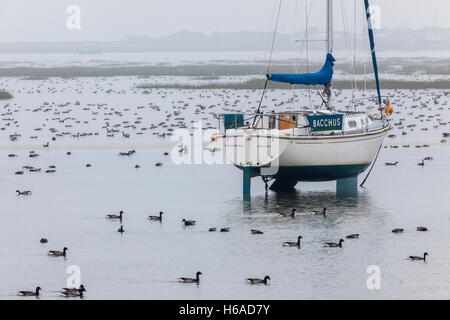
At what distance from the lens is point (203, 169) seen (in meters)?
60.3

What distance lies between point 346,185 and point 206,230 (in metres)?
11.1

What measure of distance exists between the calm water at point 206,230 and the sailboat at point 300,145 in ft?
4.51

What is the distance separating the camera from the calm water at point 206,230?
112ft

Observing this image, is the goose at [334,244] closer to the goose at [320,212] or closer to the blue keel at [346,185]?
the goose at [320,212]

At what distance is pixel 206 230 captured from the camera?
4225cm

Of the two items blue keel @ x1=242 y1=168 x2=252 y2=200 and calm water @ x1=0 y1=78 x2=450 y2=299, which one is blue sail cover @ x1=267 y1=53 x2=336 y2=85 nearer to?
blue keel @ x1=242 y1=168 x2=252 y2=200

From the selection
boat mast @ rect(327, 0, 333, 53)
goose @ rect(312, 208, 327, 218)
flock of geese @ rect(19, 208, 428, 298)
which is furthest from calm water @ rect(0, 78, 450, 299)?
boat mast @ rect(327, 0, 333, 53)

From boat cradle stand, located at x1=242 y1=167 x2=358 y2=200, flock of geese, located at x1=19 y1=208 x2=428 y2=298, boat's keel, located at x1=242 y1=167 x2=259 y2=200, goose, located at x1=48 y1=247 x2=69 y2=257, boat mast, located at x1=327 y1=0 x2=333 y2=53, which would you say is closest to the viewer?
flock of geese, located at x1=19 y1=208 x2=428 y2=298

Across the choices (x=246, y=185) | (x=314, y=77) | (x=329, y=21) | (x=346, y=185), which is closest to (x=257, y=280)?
(x=246, y=185)

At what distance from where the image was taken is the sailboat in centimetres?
4750

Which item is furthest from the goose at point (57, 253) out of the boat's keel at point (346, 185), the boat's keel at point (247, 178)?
the boat's keel at point (346, 185)

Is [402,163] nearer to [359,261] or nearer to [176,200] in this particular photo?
[176,200]

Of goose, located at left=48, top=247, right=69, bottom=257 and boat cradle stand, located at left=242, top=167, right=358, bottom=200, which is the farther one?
boat cradle stand, located at left=242, top=167, right=358, bottom=200
